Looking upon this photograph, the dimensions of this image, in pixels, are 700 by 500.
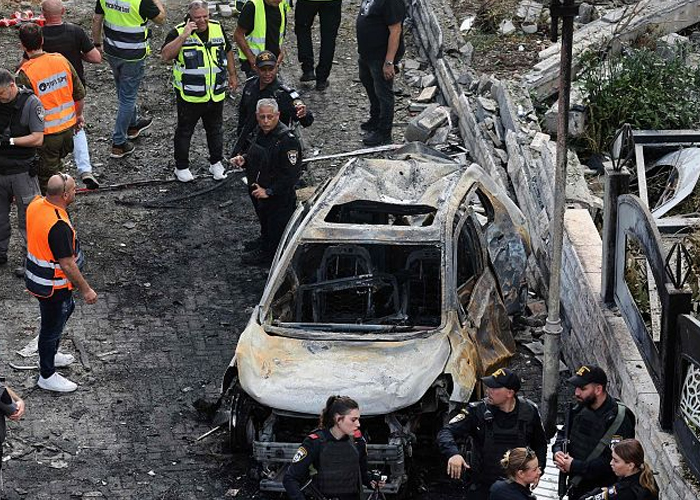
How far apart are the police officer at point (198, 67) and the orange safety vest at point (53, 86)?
3.80 ft

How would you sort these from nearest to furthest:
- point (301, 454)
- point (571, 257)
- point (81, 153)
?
point (301, 454), point (571, 257), point (81, 153)

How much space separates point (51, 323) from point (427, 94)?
654 cm

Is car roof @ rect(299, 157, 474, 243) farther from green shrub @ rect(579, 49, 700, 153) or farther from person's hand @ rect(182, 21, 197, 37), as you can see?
person's hand @ rect(182, 21, 197, 37)

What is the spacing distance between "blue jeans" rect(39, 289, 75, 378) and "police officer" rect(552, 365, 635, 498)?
12.5 feet

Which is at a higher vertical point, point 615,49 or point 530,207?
point 615,49

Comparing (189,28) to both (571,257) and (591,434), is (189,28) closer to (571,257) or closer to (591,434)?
(571,257)

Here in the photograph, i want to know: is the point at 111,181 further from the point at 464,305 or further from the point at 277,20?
the point at 464,305

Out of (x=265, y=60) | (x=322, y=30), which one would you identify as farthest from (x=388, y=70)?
(x=265, y=60)

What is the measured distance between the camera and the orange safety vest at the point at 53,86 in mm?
11828

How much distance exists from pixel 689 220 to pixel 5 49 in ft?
29.3

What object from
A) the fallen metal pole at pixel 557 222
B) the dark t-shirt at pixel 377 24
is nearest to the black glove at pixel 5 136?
the dark t-shirt at pixel 377 24

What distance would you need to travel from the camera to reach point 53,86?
11.9 meters

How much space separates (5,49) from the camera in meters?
16.4

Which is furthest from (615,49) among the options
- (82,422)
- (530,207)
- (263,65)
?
(82,422)
